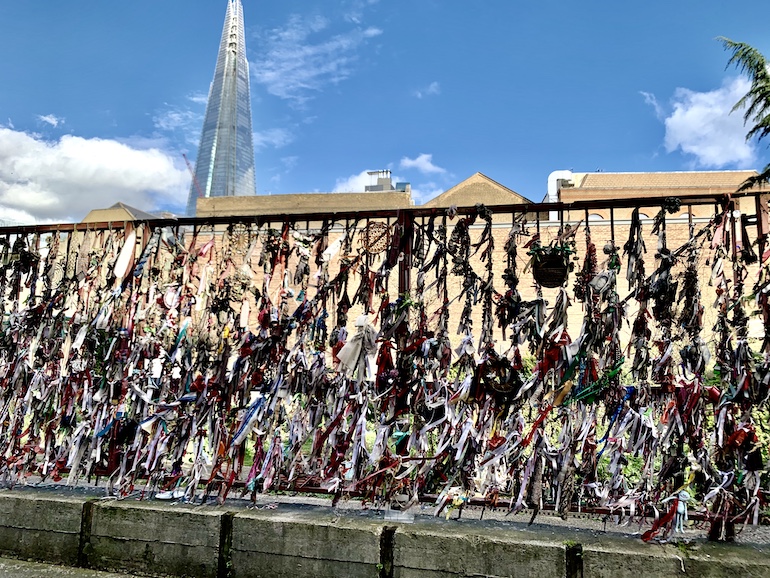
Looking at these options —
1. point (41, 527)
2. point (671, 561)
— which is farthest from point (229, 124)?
point (671, 561)

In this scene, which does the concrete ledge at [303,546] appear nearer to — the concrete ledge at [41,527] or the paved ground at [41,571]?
the paved ground at [41,571]

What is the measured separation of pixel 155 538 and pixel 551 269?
2.87 m

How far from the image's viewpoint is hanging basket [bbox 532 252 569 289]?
3.51 m

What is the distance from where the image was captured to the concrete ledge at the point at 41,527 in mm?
3713

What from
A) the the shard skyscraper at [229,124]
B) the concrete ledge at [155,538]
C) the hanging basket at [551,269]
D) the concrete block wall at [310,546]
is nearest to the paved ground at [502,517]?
the concrete block wall at [310,546]

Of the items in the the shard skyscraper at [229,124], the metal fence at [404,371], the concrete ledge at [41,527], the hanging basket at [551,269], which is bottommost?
the concrete ledge at [41,527]

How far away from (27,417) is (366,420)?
2832mm

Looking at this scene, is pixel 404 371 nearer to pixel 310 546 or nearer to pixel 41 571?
pixel 310 546

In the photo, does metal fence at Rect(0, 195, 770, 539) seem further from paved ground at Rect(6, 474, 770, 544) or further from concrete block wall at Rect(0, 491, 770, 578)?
concrete block wall at Rect(0, 491, 770, 578)

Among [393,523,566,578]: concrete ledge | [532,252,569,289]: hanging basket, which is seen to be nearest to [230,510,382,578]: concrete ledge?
[393,523,566,578]: concrete ledge

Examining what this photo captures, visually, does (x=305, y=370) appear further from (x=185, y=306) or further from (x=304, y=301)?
(x=185, y=306)

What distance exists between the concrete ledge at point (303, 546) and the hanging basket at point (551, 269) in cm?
172

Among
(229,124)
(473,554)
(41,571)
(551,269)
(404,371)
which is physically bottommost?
(41,571)

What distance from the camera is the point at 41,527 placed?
12.4 ft
